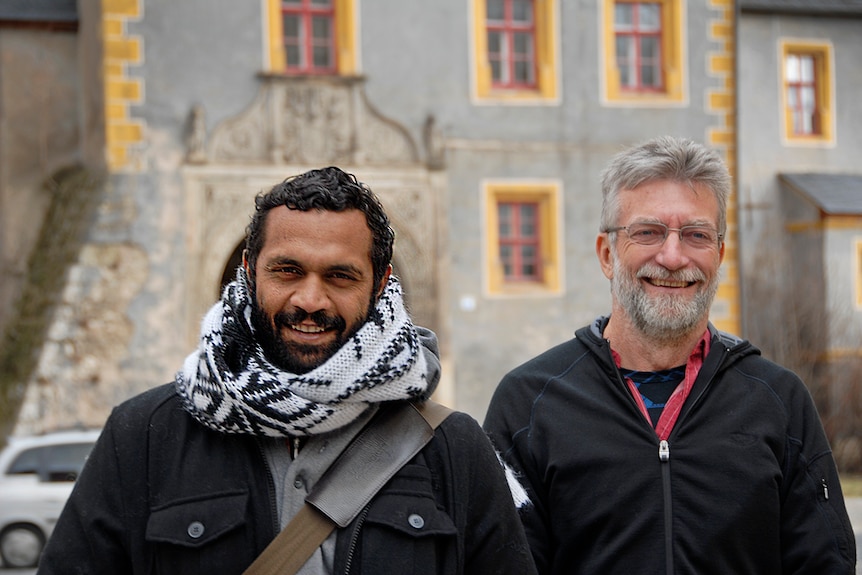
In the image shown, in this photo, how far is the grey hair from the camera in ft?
12.1

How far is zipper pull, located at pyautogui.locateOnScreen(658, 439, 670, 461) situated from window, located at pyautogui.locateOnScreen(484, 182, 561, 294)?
13.3 metres

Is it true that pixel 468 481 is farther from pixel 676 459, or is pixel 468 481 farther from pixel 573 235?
pixel 573 235

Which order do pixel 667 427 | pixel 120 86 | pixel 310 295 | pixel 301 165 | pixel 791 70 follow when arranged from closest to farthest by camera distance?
pixel 310 295 → pixel 667 427 → pixel 120 86 → pixel 301 165 → pixel 791 70

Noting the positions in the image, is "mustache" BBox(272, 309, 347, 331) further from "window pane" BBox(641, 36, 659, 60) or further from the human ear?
"window pane" BBox(641, 36, 659, 60)

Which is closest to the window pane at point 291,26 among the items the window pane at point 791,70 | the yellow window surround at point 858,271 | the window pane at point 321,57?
the window pane at point 321,57

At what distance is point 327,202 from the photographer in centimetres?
269

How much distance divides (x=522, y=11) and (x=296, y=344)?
15144 millimetres

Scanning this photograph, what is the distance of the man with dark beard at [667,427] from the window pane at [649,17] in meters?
14.4

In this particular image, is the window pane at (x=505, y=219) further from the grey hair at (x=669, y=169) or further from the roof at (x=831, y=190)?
the grey hair at (x=669, y=169)

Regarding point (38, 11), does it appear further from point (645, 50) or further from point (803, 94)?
point (803, 94)

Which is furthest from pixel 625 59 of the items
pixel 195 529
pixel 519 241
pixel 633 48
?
pixel 195 529

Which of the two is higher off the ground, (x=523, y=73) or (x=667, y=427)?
(x=523, y=73)

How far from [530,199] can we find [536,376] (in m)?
13.6

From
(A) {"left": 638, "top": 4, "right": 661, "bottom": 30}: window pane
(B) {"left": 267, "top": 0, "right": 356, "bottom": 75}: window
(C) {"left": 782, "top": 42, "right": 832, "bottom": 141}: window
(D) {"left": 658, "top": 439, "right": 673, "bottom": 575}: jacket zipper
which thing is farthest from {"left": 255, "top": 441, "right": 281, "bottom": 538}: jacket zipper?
(C) {"left": 782, "top": 42, "right": 832, "bottom": 141}: window
